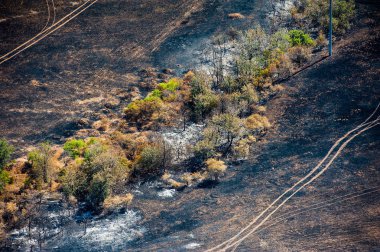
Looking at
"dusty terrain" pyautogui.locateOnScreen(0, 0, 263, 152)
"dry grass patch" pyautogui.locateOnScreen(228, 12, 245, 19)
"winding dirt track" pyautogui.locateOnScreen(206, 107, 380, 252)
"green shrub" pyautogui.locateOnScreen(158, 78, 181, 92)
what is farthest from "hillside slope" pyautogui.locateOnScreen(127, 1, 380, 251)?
"dry grass patch" pyautogui.locateOnScreen(228, 12, 245, 19)

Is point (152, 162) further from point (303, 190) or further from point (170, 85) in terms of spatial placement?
point (170, 85)

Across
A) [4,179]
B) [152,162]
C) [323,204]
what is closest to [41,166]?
[4,179]

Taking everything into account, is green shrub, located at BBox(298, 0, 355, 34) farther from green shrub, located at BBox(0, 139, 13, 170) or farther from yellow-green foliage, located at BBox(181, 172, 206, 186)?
green shrub, located at BBox(0, 139, 13, 170)

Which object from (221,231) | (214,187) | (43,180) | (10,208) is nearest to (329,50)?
(214,187)

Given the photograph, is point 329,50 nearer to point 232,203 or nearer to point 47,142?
point 232,203

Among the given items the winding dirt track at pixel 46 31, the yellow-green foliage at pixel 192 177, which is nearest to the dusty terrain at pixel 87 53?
the winding dirt track at pixel 46 31

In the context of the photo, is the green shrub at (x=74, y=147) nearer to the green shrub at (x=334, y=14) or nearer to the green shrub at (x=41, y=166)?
the green shrub at (x=41, y=166)
